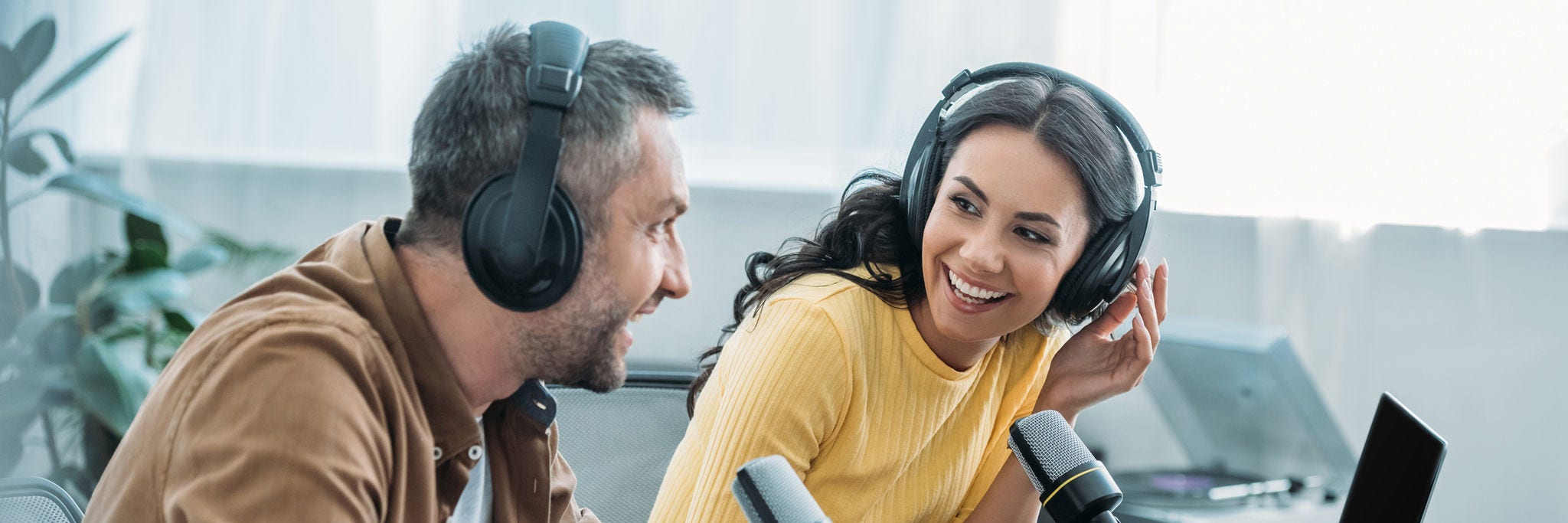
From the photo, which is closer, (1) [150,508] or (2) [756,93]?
(1) [150,508]

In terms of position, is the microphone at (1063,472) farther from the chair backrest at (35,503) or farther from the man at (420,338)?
the chair backrest at (35,503)

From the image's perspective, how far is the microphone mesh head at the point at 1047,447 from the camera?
31.8 inches

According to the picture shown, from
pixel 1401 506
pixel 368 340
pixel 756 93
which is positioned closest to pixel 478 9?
pixel 756 93

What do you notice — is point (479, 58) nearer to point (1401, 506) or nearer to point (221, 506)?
point (221, 506)

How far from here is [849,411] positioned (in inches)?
47.9

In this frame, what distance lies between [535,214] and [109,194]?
5.86 feet

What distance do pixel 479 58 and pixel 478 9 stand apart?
5.84ft

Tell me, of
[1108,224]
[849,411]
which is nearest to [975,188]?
[1108,224]

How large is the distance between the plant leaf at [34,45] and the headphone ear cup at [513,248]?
1.90m

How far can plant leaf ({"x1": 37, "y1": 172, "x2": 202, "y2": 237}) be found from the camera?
2189 millimetres

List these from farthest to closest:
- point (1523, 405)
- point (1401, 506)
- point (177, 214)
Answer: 1. point (177, 214)
2. point (1523, 405)
3. point (1401, 506)

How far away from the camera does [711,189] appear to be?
101 inches

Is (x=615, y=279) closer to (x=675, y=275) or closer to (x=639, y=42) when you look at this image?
(x=675, y=275)

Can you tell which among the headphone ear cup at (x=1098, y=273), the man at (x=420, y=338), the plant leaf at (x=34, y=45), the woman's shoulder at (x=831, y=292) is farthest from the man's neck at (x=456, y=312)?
the plant leaf at (x=34, y=45)
